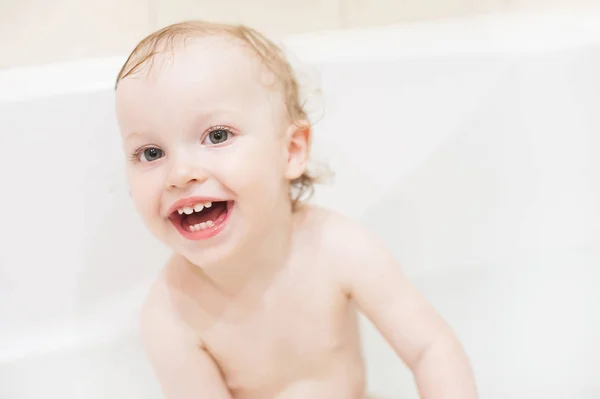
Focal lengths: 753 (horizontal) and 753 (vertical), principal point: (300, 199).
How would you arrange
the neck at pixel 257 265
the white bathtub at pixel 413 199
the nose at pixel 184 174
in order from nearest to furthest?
the nose at pixel 184 174 → the neck at pixel 257 265 → the white bathtub at pixel 413 199

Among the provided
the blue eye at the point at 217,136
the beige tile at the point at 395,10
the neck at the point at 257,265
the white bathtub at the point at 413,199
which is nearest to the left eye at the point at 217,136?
the blue eye at the point at 217,136

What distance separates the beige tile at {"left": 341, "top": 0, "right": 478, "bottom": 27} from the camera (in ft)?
3.58

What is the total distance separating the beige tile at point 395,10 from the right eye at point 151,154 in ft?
1.76

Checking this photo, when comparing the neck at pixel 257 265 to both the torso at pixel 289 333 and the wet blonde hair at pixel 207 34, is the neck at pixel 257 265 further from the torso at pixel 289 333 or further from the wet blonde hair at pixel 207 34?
the wet blonde hair at pixel 207 34

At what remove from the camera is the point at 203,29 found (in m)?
0.64

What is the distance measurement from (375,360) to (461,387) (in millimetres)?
324

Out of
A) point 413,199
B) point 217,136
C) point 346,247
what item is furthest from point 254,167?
point 413,199

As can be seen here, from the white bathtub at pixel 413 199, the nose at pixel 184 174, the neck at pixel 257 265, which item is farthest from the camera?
the white bathtub at pixel 413 199

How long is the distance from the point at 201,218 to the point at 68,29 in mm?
531

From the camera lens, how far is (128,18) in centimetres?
105

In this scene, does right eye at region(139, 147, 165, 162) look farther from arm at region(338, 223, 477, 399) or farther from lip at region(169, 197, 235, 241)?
arm at region(338, 223, 477, 399)

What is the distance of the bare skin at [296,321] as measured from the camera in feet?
2.40

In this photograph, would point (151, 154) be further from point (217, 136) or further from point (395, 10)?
point (395, 10)

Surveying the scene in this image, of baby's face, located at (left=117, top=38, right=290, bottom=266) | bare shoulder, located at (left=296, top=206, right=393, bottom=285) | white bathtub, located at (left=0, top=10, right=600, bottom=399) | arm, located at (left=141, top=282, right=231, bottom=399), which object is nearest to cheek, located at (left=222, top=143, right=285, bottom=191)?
baby's face, located at (left=117, top=38, right=290, bottom=266)
